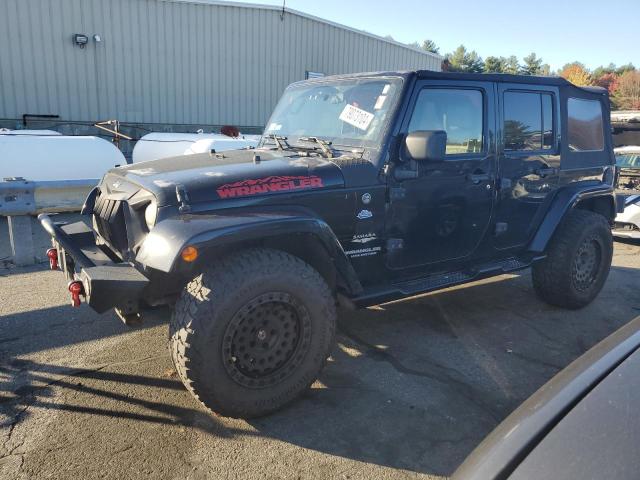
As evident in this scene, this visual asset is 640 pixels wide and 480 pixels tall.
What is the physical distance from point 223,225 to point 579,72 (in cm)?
8054

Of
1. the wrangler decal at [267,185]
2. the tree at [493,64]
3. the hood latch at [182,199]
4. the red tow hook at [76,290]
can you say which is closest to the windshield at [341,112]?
the wrangler decal at [267,185]

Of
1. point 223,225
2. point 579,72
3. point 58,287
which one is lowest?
point 58,287

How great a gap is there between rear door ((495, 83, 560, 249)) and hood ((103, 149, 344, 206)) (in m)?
1.67

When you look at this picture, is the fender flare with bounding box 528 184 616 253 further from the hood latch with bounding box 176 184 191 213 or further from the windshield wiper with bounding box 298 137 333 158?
the hood latch with bounding box 176 184 191 213

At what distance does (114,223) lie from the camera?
123 inches

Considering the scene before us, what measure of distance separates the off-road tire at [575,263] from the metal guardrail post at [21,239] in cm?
521

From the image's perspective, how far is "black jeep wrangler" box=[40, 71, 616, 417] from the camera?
8.84ft

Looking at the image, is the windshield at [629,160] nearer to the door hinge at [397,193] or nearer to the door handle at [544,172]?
the door handle at [544,172]

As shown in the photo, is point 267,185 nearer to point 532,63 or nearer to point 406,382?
point 406,382

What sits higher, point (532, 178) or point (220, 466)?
point (532, 178)

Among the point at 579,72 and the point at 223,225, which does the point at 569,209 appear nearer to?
the point at 223,225

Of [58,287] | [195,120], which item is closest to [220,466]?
[58,287]

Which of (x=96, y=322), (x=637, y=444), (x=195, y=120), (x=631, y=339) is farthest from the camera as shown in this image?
(x=195, y=120)

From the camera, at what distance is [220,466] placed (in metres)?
2.49
